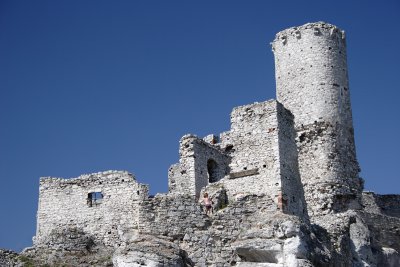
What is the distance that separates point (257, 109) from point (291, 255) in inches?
473

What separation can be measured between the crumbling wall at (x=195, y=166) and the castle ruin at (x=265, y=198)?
51 mm

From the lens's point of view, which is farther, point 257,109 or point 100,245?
point 257,109

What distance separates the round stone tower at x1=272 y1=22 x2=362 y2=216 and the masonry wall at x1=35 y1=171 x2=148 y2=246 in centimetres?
841

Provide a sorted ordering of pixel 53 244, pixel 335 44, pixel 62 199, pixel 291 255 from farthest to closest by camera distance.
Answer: pixel 335 44 → pixel 62 199 → pixel 53 244 → pixel 291 255

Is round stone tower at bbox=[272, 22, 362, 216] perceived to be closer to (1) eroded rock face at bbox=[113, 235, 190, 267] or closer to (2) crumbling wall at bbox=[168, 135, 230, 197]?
(2) crumbling wall at bbox=[168, 135, 230, 197]

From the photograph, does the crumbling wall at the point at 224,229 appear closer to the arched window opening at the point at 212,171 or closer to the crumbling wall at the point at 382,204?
the arched window opening at the point at 212,171

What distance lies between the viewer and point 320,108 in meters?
42.2

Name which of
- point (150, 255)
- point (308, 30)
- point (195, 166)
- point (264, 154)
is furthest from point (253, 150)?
point (150, 255)

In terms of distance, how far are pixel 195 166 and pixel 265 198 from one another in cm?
820

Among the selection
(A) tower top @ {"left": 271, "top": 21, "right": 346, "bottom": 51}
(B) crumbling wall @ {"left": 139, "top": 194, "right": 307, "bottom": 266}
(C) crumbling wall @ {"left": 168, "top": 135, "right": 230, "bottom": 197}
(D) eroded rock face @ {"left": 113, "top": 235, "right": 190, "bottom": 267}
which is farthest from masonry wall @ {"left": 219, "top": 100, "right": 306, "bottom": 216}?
(D) eroded rock face @ {"left": 113, "top": 235, "right": 190, "bottom": 267}

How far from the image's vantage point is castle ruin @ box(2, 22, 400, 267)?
2831 cm

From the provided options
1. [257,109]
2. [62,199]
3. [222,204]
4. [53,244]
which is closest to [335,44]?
[257,109]

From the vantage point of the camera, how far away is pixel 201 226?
1153 inches

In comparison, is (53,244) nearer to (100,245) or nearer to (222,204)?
(100,245)
